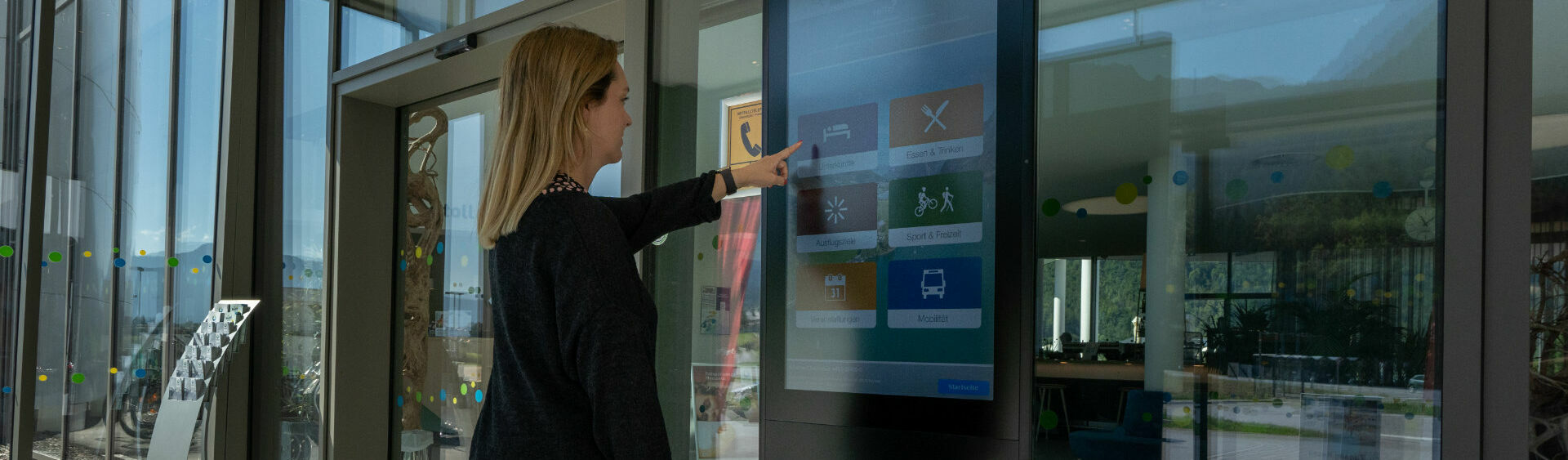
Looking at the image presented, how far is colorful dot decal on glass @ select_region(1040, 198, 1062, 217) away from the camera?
1.75 m

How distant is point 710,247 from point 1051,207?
0.93 meters

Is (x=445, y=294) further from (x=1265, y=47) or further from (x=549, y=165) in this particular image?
(x=1265, y=47)

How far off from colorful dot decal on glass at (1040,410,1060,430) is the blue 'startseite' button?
0.34ft

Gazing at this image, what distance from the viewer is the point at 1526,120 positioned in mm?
1345

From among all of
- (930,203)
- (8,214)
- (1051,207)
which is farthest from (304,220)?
(1051,207)

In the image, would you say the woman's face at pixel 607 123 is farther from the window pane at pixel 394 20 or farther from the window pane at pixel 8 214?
the window pane at pixel 8 214

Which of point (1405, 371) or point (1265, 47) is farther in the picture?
point (1265, 47)

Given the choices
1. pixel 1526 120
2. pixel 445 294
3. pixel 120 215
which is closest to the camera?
pixel 1526 120

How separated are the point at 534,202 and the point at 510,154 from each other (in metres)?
0.11

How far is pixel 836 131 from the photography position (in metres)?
2.12

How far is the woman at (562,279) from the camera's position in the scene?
1.43 metres

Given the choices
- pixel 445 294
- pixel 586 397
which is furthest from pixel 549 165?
pixel 445 294

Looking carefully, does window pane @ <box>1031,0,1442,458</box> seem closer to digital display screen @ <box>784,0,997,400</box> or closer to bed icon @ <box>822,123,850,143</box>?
digital display screen @ <box>784,0,997,400</box>

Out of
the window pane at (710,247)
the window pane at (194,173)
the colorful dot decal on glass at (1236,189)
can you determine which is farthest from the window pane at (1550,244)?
the window pane at (194,173)
